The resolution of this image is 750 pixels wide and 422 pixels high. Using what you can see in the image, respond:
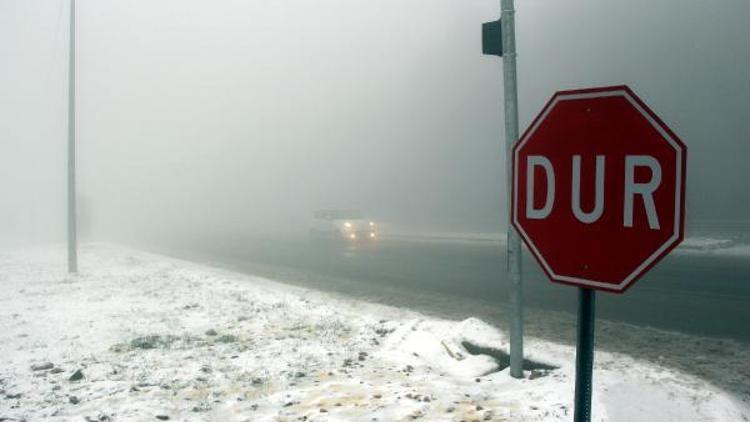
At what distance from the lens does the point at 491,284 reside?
44.2 feet

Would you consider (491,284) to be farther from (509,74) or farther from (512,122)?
(509,74)

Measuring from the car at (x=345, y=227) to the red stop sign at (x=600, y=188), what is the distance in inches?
→ 992

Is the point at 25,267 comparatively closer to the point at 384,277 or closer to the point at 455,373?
the point at 384,277

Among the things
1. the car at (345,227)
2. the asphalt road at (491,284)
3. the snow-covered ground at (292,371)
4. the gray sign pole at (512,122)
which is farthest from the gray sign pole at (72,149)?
the gray sign pole at (512,122)

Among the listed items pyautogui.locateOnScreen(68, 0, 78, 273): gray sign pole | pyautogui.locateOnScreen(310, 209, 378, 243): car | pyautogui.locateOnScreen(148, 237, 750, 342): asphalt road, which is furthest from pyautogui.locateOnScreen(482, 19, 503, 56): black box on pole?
pyautogui.locateOnScreen(310, 209, 378, 243): car

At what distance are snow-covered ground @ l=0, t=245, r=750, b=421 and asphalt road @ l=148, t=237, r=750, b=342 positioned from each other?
2.19 metres

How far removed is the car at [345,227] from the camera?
27656mm

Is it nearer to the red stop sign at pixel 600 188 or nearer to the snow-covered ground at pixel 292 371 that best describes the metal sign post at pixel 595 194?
the red stop sign at pixel 600 188

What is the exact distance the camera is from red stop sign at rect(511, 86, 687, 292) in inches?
82.1

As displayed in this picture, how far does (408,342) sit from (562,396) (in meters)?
2.81

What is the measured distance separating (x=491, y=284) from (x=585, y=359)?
1146cm

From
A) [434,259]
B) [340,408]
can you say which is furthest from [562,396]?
[434,259]

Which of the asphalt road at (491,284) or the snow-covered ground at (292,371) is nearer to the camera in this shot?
the snow-covered ground at (292,371)

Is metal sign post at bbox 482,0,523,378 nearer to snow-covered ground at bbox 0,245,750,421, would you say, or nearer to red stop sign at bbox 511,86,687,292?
snow-covered ground at bbox 0,245,750,421
